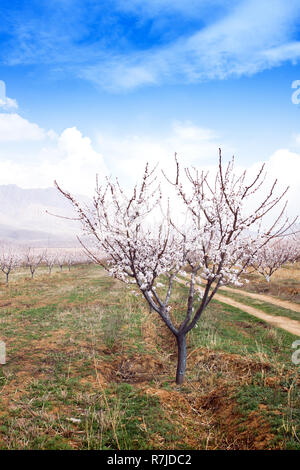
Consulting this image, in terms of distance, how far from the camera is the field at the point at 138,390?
6.25 metres

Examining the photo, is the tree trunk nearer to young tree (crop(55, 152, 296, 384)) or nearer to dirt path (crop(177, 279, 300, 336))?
young tree (crop(55, 152, 296, 384))

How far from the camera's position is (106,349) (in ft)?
42.2

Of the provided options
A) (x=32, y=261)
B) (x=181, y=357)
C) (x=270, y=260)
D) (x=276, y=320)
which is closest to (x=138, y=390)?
(x=181, y=357)

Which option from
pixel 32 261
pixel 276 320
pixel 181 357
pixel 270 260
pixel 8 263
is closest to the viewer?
pixel 181 357

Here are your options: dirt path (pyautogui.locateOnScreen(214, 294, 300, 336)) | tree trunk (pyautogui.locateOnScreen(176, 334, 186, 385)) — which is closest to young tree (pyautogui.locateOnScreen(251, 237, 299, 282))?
dirt path (pyautogui.locateOnScreen(214, 294, 300, 336))

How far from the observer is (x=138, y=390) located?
8.66 m

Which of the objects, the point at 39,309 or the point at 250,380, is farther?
the point at 39,309

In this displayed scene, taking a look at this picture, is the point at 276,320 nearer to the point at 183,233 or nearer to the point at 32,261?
the point at 183,233

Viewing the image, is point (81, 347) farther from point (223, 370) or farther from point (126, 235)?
point (126, 235)

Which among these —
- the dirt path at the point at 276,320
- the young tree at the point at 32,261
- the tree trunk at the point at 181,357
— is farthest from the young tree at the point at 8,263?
the tree trunk at the point at 181,357

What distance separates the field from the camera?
6246 mm

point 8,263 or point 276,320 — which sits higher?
point 8,263
